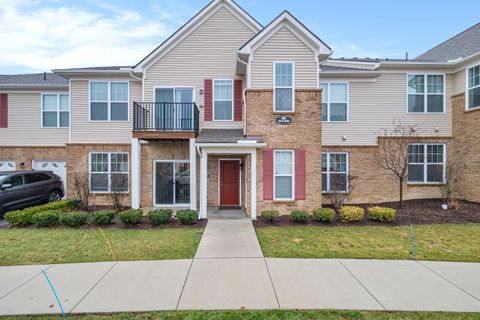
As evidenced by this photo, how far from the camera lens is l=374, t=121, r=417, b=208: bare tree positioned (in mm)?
12758

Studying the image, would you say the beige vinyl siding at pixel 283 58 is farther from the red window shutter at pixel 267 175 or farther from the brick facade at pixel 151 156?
the brick facade at pixel 151 156

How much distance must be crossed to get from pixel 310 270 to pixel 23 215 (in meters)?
9.79

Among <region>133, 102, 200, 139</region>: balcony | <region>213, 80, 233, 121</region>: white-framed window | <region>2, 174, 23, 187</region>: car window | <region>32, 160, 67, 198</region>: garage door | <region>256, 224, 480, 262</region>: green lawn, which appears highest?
<region>213, 80, 233, 121</region>: white-framed window

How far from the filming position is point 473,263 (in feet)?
19.1

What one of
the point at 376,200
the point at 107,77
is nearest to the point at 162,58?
the point at 107,77

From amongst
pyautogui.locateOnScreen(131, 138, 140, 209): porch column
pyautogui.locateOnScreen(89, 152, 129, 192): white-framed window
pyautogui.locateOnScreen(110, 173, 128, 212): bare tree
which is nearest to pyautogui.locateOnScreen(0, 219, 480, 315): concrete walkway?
pyautogui.locateOnScreen(110, 173, 128, 212): bare tree

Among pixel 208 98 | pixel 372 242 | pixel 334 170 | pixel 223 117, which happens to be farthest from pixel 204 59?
pixel 372 242

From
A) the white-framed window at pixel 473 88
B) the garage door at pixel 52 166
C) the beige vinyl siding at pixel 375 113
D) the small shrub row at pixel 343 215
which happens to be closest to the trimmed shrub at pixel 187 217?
the small shrub row at pixel 343 215

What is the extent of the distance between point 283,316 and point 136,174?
925cm

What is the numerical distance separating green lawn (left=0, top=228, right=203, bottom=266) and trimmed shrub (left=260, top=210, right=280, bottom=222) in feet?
7.71

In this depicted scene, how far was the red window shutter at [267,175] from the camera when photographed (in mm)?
10297

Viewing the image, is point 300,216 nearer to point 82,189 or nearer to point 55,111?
point 82,189

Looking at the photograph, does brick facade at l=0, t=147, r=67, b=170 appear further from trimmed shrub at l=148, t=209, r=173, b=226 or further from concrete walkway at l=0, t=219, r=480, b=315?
concrete walkway at l=0, t=219, r=480, b=315

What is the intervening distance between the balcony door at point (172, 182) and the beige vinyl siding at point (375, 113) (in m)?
7.15
